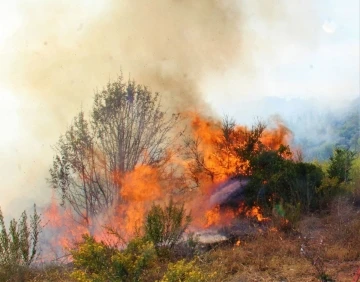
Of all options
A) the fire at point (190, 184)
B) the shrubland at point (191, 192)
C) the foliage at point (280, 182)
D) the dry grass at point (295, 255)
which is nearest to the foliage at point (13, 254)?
the shrubland at point (191, 192)

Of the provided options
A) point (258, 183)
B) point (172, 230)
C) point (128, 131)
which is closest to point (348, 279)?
point (172, 230)

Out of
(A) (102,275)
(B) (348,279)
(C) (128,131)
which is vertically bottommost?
(B) (348,279)

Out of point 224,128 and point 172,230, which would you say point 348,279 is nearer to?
point 172,230

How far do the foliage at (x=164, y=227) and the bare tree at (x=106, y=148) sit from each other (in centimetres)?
449

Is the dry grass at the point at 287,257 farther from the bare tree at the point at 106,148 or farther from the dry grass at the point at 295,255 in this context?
the bare tree at the point at 106,148

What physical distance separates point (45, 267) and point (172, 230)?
9.63 ft

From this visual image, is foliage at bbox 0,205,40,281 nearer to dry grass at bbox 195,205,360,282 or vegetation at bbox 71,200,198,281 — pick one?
vegetation at bbox 71,200,198,281

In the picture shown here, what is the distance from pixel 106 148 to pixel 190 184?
289 centimetres

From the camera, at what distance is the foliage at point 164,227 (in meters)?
8.45

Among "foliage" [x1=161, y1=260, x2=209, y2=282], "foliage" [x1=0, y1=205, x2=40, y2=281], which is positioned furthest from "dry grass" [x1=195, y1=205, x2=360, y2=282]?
"foliage" [x1=0, y1=205, x2=40, y2=281]

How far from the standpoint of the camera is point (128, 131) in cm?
1330

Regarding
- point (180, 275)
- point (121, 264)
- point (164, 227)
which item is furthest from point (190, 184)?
point (180, 275)

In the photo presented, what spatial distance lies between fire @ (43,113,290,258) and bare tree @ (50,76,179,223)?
330mm

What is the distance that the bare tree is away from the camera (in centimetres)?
1300
